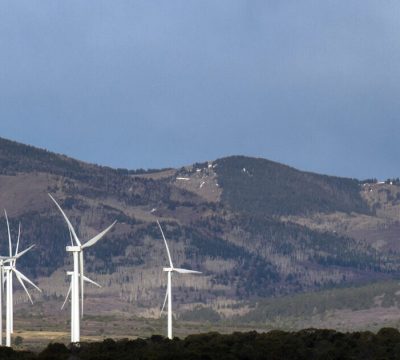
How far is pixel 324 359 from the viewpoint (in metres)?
143

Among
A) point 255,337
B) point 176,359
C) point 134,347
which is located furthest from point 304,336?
point 176,359

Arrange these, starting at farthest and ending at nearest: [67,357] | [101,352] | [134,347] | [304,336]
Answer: [304,336] < [134,347] < [101,352] < [67,357]

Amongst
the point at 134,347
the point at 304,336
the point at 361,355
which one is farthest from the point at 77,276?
the point at 304,336

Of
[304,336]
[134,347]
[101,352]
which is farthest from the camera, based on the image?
[304,336]

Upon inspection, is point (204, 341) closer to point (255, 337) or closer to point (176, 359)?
point (255, 337)

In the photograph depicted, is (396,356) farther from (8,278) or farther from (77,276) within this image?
(8,278)

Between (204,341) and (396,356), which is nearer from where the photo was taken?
(396,356)

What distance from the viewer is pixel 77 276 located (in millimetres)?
141500

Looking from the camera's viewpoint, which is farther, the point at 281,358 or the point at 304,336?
the point at 304,336

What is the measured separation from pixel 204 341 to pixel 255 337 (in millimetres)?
10088

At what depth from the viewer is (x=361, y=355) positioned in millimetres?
147250

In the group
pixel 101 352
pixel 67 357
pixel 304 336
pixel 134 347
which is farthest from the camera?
pixel 304 336

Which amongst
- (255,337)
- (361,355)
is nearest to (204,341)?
(255,337)

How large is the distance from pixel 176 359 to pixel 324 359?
43.2ft
